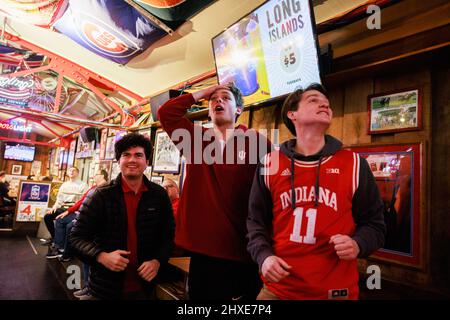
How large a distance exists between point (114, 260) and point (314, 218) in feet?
3.37

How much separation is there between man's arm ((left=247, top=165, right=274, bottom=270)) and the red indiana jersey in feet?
0.12

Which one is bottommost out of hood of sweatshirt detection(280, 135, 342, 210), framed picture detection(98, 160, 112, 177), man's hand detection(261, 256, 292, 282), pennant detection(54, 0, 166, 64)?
man's hand detection(261, 256, 292, 282)

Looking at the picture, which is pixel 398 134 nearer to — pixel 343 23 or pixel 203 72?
pixel 343 23

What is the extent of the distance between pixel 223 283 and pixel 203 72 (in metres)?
3.34

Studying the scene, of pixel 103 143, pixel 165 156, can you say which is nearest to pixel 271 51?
pixel 165 156

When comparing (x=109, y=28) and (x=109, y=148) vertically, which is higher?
(x=109, y=28)

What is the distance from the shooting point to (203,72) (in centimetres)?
402

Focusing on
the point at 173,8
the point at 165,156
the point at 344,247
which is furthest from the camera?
the point at 165,156

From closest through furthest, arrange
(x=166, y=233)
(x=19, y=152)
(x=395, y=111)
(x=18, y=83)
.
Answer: (x=166, y=233)
(x=395, y=111)
(x=18, y=83)
(x=19, y=152)

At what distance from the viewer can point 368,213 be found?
3.56 feet

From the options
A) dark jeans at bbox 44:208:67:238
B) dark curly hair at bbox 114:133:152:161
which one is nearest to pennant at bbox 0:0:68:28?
dark curly hair at bbox 114:133:152:161

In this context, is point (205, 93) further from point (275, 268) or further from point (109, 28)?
point (109, 28)

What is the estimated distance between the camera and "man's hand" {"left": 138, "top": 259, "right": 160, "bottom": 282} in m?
1.47

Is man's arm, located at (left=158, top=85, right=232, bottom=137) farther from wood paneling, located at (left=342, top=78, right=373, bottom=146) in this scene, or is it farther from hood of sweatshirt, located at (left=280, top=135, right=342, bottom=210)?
wood paneling, located at (left=342, top=78, right=373, bottom=146)
